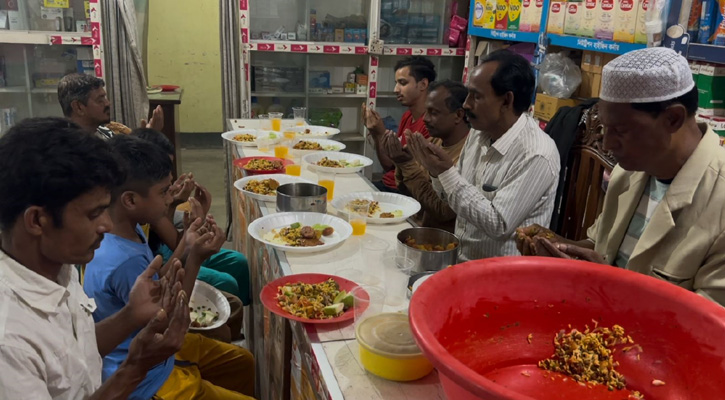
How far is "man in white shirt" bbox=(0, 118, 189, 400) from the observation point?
1.13 meters

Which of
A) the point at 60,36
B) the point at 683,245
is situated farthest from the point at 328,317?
the point at 60,36

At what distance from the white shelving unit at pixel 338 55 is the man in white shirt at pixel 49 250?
4275mm

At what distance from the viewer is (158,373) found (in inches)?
73.2

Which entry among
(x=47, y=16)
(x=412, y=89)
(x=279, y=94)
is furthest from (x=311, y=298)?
(x=47, y=16)

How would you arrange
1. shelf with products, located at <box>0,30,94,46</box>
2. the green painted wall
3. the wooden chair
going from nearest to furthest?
1. the wooden chair
2. shelf with products, located at <box>0,30,94,46</box>
3. the green painted wall

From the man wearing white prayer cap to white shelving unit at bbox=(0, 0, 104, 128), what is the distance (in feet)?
16.3

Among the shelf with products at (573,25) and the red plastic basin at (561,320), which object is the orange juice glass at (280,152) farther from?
the red plastic basin at (561,320)

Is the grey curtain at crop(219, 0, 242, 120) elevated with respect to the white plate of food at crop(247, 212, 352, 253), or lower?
elevated

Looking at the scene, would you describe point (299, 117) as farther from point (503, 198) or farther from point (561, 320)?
point (561, 320)

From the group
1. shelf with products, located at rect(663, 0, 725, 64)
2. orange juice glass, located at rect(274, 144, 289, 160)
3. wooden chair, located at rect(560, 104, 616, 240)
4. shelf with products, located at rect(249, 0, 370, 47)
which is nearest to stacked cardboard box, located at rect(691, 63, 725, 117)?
shelf with products, located at rect(663, 0, 725, 64)

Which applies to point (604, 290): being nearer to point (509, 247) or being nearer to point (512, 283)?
point (512, 283)

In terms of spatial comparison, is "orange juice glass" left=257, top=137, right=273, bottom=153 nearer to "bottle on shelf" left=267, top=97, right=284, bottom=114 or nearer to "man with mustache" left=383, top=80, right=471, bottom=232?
"man with mustache" left=383, top=80, right=471, bottom=232

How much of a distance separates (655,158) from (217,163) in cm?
653

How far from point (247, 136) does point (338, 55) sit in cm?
252
